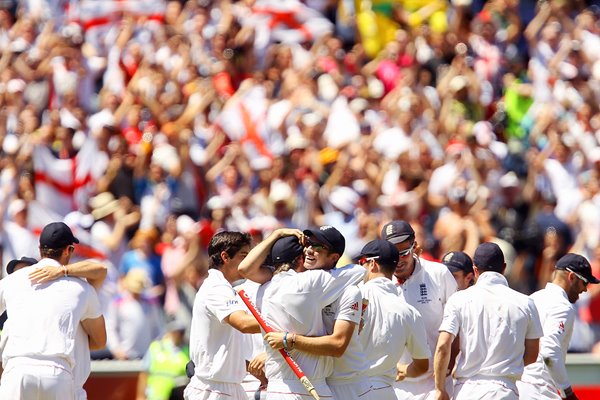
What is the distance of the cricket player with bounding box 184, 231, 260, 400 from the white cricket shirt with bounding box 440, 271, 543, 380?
5.20ft

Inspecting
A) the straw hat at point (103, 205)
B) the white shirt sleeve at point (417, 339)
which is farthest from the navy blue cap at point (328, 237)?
the straw hat at point (103, 205)

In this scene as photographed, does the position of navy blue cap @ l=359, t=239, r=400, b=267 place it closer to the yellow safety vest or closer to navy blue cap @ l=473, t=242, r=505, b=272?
navy blue cap @ l=473, t=242, r=505, b=272

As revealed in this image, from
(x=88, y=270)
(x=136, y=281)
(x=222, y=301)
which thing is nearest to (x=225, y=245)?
(x=222, y=301)

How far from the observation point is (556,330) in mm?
11102

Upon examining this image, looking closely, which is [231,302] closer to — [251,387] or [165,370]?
[251,387]

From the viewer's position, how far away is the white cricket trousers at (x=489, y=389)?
10.6 metres

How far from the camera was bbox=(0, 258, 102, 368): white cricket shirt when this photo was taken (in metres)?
10.4

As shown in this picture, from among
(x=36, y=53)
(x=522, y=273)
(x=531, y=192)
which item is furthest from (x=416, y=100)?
(x=36, y=53)

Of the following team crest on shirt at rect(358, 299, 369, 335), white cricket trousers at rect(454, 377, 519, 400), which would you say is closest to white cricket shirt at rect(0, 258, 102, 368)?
team crest on shirt at rect(358, 299, 369, 335)

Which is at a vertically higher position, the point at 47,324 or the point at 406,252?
the point at 406,252

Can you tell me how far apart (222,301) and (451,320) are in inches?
69.1

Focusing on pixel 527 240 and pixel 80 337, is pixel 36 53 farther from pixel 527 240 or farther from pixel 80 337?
pixel 80 337

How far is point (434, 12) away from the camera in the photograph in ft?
67.3

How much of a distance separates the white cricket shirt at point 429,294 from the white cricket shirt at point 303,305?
48.2 inches
